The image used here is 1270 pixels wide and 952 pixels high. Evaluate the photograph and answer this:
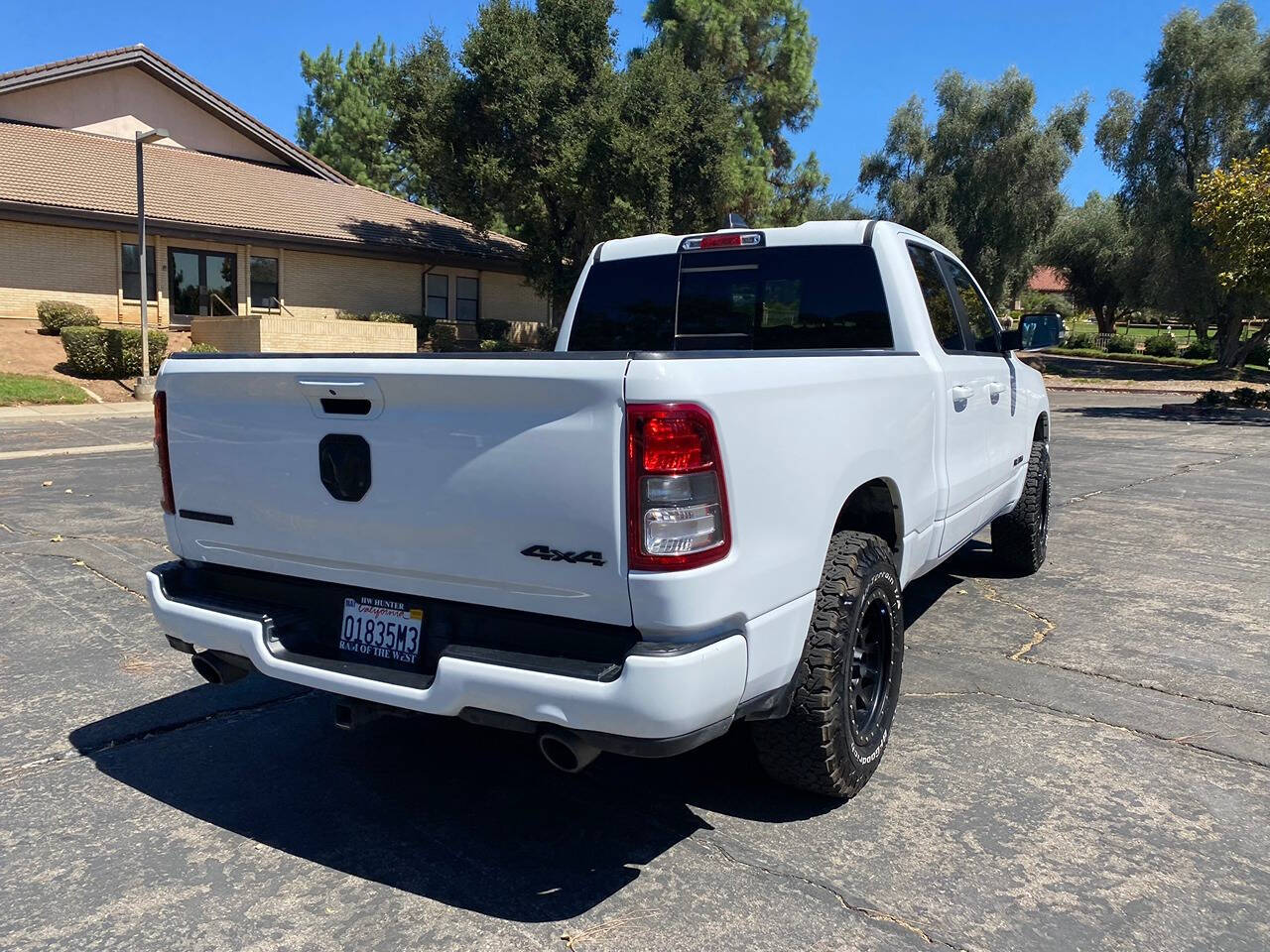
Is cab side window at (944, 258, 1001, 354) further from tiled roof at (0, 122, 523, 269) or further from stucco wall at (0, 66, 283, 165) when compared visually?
stucco wall at (0, 66, 283, 165)

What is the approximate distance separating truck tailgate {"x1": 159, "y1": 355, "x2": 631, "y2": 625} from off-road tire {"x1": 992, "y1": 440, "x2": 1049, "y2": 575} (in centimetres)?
453

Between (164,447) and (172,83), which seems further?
(172,83)

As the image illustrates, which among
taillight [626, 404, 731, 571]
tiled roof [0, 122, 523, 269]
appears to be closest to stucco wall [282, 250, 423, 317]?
tiled roof [0, 122, 523, 269]

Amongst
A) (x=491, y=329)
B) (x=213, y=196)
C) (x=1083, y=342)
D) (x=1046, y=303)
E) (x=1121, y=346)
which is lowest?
(x=491, y=329)

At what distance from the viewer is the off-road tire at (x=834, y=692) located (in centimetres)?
318

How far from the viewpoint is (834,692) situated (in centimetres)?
321

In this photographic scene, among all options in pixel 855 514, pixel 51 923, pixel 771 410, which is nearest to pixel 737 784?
pixel 855 514

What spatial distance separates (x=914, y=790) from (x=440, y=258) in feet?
102

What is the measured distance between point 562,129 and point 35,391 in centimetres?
1587

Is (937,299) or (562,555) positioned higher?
(937,299)

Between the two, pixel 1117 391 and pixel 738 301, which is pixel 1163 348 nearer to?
pixel 1117 391

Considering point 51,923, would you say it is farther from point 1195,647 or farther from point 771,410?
point 1195,647

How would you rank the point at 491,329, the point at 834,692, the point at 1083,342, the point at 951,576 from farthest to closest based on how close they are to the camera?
1. the point at 1083,342
2. the point at 491,329
3. the point at 951,576
4. the point at 834,692

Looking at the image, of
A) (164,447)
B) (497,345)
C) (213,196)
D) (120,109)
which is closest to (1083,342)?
(497,345)
